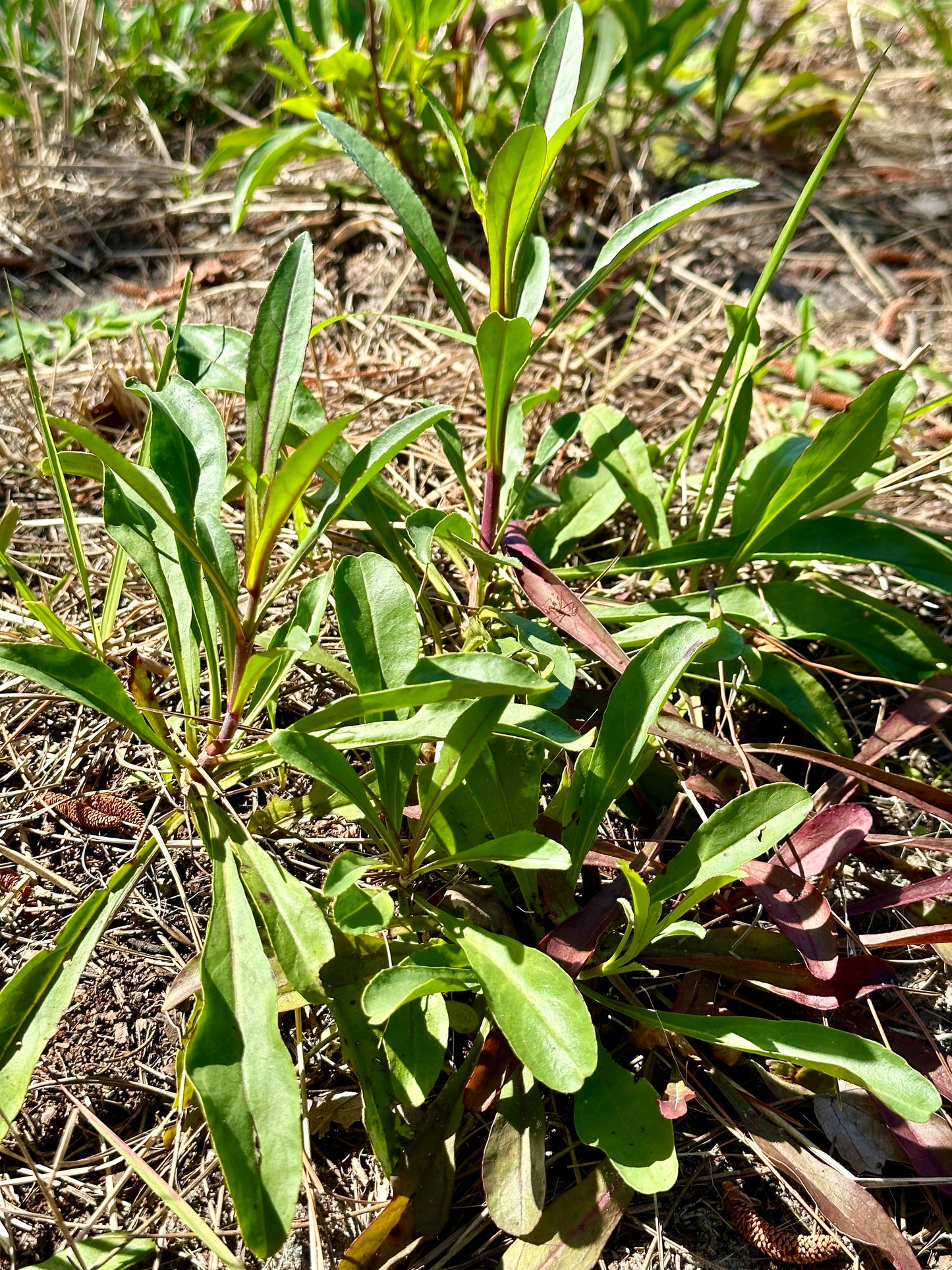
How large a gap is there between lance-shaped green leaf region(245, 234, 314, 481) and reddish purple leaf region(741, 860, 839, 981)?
2.92 ft

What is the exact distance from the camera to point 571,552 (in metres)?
1.89

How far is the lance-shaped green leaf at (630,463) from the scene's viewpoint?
1.80 m

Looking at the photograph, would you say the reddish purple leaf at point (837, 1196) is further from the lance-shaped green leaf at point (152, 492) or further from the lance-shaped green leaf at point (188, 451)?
the lance-shaped green leaf at point (188, 451)

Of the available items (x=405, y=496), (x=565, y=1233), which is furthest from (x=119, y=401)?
(x=565, y=1233)

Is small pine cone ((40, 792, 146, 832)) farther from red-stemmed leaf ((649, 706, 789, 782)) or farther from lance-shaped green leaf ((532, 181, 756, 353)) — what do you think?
lance-shaped green leaf ((532, 181, 756, 353))

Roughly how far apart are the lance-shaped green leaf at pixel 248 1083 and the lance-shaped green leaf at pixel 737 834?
1.71 feet

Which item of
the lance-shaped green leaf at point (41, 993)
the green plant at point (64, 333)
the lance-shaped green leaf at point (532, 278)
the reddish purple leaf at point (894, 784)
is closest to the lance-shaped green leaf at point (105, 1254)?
the lance-shaped green leaf at point (41, 993)

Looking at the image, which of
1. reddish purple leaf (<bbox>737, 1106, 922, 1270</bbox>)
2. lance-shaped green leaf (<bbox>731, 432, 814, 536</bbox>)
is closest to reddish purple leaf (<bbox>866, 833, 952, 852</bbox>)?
reddish purple leaf (<bbox>737, 1106, 922, 1270</bbox>)

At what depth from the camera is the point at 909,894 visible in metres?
1.44

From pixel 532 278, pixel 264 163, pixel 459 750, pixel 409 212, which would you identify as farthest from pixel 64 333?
pixel 459 750

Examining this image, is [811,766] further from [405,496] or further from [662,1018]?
[405,496]

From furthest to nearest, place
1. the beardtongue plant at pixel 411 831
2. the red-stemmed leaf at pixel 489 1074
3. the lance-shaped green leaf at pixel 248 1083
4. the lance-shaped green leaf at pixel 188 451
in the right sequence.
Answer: the lance-shaped green leaf at pixel 188 451, the red-stemmed leaf at pixel 489 1074, the beardtongue plant at pixel 411 831, the lance-shaped green leaf at pixel 248 1083

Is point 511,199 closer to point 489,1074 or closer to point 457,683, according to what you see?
point 457,683

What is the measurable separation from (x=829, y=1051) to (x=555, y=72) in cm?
154
